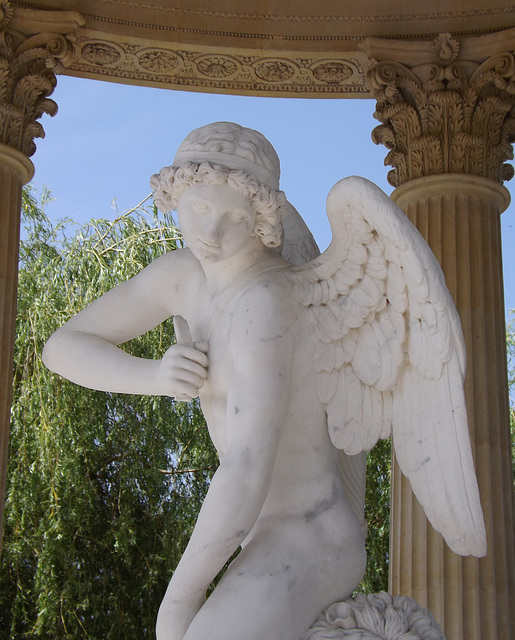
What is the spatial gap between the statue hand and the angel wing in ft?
2.04

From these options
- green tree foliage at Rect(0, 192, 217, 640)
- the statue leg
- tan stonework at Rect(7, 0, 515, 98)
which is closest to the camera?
the statue leg

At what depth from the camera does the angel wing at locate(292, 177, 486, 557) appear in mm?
5711

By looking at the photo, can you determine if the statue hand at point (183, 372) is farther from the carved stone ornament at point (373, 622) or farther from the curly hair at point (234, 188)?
the carved stone ornament at point (373, 622)

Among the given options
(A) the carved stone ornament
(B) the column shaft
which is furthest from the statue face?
(B) the column shaft

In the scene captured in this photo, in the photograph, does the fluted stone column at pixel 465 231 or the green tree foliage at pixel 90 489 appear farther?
the green tree foliage at pixel 90 489

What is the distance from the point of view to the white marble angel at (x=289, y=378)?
5570 mm

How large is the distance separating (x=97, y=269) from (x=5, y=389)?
618 cm

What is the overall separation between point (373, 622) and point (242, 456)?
3.17 ft

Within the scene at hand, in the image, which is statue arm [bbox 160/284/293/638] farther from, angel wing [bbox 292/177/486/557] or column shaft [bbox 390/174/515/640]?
column shaft [bbox 390/174/515/640]

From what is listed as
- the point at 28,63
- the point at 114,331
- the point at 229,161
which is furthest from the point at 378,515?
the point at 229,161

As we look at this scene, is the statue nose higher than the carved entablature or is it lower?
lower

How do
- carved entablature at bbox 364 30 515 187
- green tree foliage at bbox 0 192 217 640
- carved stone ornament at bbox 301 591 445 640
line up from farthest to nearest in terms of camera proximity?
green tree foliage at bbox 0 192 217 640
carved entablature at bbox 364 30 515 187
carved stone ornament at bbox 301 591 445 640

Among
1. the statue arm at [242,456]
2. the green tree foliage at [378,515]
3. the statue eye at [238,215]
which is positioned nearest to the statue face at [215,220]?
the statue eye at [238,215]

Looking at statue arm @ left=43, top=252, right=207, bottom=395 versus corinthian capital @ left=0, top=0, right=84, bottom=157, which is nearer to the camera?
statue arm @ left=43, top=252, right=207, bottom=395
